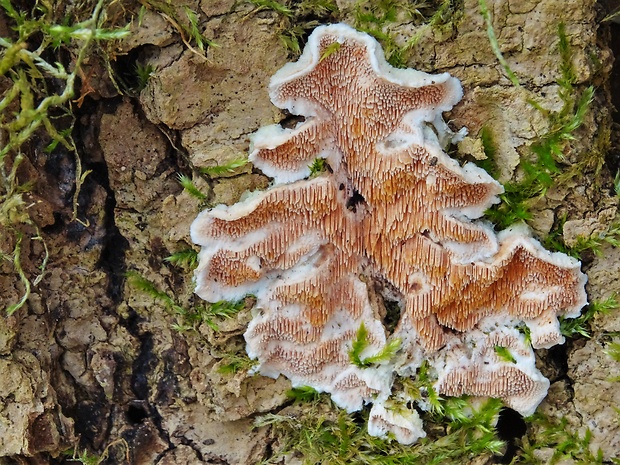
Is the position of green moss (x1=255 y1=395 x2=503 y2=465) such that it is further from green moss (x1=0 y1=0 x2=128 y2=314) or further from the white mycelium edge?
green moss (x1=0 y1=0 x2=128 y2=314)

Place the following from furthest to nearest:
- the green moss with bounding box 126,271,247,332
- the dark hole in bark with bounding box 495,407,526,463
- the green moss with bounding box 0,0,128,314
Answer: the dark hole in bark with bounding box 495,407,526,463
the green moss with bounding box 126,271,247,332
the green moss with bounding box 0,0,128,314

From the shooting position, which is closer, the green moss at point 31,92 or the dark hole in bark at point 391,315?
the green moss at point 31,92

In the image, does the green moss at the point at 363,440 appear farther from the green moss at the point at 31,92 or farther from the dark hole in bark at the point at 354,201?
the green moss at the point at 31,92

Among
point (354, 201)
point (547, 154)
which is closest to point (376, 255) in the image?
point (354, 201)

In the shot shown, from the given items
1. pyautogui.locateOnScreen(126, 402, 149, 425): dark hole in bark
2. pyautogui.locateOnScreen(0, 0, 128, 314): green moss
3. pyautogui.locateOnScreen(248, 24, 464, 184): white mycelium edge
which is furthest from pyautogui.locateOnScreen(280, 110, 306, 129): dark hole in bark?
pyautogui.locateOnScreen(126, 402, 149, 425): dark hole in bark

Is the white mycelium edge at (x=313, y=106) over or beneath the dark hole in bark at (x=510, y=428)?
over

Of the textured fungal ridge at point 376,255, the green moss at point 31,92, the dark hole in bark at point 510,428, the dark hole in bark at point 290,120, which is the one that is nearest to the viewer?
the green moss at point 31,92

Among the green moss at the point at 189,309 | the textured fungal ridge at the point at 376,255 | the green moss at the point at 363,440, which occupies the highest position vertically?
the textured fungal ridge at the point at 376,255

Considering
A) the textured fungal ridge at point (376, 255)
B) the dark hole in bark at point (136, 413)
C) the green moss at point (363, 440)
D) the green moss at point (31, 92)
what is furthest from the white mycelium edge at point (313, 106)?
the dark hole in bark at point (136, 413)
